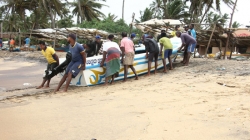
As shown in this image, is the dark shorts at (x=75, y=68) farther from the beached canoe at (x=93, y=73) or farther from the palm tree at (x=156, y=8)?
the palm tree at (x=156, y=8)

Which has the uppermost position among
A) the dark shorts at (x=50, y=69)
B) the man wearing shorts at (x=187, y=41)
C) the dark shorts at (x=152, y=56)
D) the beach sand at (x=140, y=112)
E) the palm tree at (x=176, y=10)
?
the palm tree at (x=176, y=10)

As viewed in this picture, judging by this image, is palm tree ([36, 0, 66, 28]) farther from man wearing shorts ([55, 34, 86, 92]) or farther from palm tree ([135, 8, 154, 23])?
man wearing shorts ([55, 34, 86, 92])

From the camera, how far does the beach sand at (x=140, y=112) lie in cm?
370

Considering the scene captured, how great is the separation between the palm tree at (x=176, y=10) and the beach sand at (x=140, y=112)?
22154mm

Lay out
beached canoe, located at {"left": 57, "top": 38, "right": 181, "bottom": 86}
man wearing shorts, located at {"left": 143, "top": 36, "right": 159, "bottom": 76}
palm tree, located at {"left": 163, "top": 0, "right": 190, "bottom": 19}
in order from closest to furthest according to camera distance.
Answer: beached canoe, located at {"left": 57, "top": 38, "right": 181, "bottom": 86} → man wearing shorts, located at {"left": 143, "top": 36, "right": 159, "bottom": 76} → palm tree, located at {"left": 163, "top": 0, "right": 190, "bottom": 19}

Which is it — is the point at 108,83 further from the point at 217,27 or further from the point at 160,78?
the point at 217,27

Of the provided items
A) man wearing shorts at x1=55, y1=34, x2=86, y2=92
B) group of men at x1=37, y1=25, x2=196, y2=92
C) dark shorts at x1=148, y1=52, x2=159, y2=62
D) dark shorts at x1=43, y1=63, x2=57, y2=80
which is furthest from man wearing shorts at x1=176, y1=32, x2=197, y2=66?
dark shorts at x1=43, y1=63, x2=57, y2=80

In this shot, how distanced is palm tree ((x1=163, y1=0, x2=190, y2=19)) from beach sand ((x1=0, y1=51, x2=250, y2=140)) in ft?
72.7

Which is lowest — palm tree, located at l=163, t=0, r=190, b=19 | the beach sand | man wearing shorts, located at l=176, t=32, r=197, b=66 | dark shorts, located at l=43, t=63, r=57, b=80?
the beach sand

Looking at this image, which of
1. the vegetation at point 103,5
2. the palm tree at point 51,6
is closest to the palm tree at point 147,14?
the vegetation at point 103,5

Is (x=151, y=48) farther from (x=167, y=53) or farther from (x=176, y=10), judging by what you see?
(x=176, y=10)

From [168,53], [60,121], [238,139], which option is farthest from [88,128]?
[168,53]

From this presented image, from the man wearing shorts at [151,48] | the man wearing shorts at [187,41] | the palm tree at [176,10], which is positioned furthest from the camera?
the palm tree at [176,10]

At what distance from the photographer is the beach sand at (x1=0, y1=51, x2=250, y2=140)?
3695 mm
